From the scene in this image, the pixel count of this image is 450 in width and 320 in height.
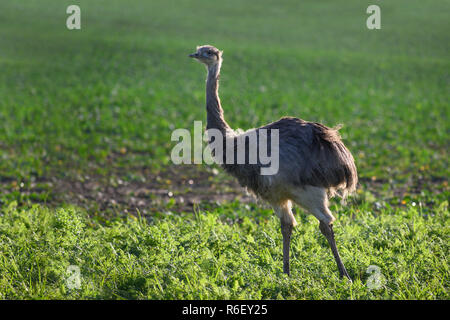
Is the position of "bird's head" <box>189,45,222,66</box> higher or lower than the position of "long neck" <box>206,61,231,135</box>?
higher

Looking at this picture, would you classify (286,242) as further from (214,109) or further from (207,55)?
(207,55)

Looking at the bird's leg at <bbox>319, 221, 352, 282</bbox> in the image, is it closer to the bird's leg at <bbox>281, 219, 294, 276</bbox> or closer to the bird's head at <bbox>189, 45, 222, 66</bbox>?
the bird's leg at <bbox>281, 219, 294, 276</bbox>

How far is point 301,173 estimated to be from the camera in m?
6.06

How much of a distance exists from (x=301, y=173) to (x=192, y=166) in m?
6.36

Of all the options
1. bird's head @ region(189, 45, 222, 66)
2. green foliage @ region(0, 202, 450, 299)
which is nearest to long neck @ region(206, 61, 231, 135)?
bird's head @ region(189, 45, 222, 66)

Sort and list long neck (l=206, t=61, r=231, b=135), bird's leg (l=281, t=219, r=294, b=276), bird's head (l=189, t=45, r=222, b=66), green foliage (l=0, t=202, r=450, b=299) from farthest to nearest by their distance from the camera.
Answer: bird's head (l=189, t=45, r=222, b=66) < long neck (l=206, t=61, r=231, b=135) < bird's leg (l=281, t=219, r=294, b=276) < green foliage (l=0, t=202, r=450, b=299)

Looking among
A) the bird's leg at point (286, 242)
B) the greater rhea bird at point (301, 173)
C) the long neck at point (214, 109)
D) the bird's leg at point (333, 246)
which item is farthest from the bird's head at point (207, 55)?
the bird's leg at point (333, 246)

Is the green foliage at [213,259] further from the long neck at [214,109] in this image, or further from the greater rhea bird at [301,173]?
the long neck at [214,109]

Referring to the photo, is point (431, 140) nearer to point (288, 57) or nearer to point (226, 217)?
point (226, 217)

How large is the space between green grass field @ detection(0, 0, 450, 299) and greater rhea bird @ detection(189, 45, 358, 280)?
0.59 metres

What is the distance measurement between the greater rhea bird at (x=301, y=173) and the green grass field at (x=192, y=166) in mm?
588

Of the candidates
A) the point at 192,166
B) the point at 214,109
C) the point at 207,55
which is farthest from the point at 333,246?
the point at 192,166

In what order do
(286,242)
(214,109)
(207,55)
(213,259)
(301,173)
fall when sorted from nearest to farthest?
(301,173)
(213,259)
(286,242)
(214,109)
(207,55)

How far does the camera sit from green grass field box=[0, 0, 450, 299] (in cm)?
603
